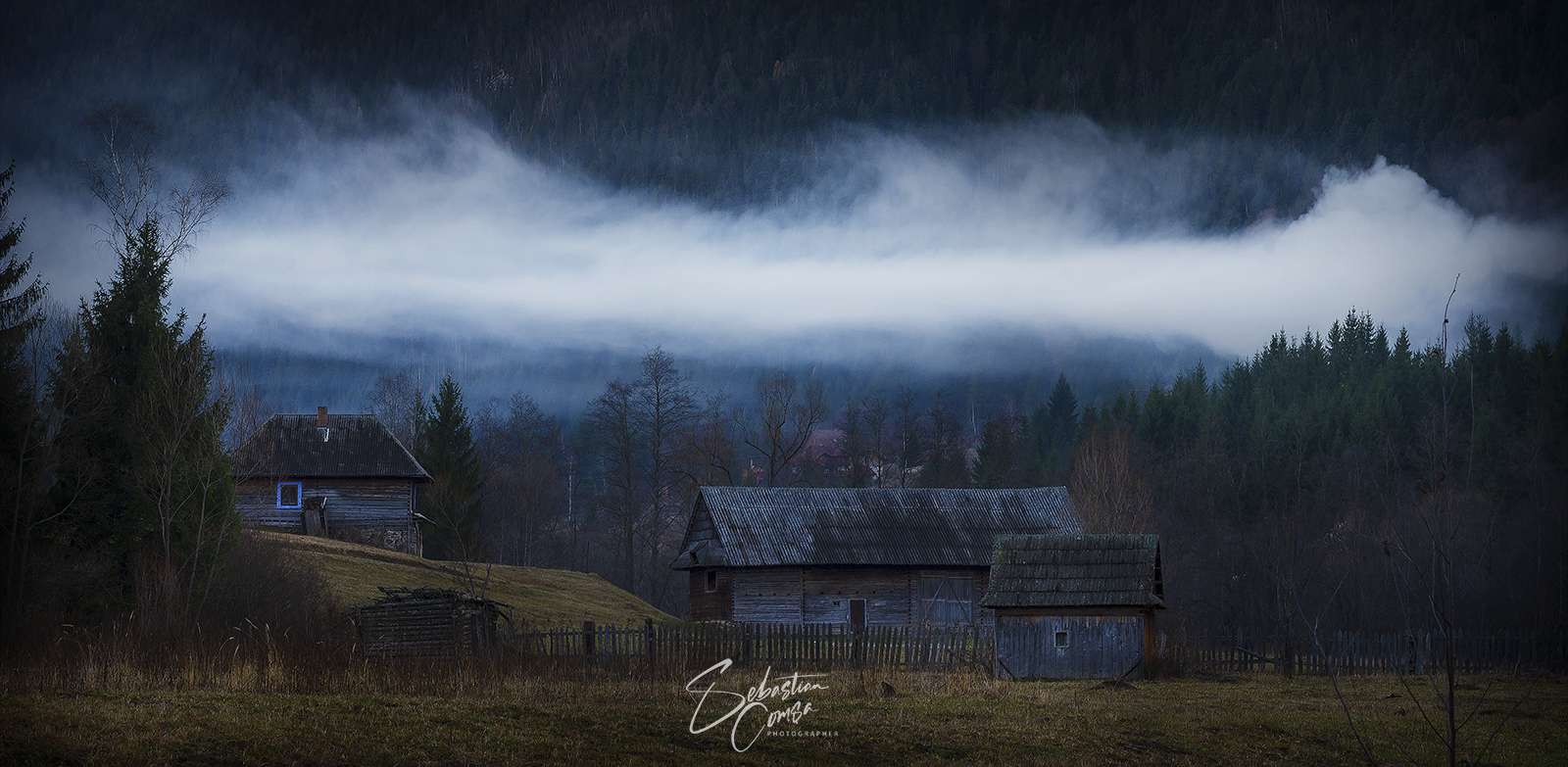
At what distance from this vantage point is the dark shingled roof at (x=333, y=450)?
202 feet

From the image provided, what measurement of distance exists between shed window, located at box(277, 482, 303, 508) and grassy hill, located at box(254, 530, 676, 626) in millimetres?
8437

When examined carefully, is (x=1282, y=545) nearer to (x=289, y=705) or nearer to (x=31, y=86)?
(x=289, y=705)

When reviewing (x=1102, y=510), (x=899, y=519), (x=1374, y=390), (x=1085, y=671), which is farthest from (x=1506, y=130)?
(x=1085, y=671)

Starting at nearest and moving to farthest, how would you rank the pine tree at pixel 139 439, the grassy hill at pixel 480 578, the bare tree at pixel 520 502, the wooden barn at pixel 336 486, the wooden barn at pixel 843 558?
the pine tree at pixel 139 439 < the grassy hill at pixel 480 578 < the wooden barn at pixel 843 558 < the wooden barn at pixel 336 486 < the bare tree at pixel 520 502

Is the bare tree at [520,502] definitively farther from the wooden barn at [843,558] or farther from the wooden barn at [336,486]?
the wooden barn at [843,558]

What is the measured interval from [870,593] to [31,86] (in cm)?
5000

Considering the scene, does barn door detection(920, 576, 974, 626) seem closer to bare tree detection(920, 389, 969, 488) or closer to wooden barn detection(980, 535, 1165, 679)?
wooden barn detection(980, 535, 1165, 679)

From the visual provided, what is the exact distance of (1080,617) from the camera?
30.8 meters

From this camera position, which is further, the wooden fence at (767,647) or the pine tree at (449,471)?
the pine tree at (449,471)

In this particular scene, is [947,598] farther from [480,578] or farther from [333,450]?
[333,450]

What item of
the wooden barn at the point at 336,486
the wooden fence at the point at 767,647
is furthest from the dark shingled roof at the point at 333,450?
the wooden fence at the point at 767,647

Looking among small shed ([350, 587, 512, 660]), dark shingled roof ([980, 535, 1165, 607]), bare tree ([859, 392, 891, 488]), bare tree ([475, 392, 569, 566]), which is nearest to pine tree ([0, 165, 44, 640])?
small shed ([350, 587, 512, 660])

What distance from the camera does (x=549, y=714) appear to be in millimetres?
16844

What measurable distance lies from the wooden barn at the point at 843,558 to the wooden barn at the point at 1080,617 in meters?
16.1
